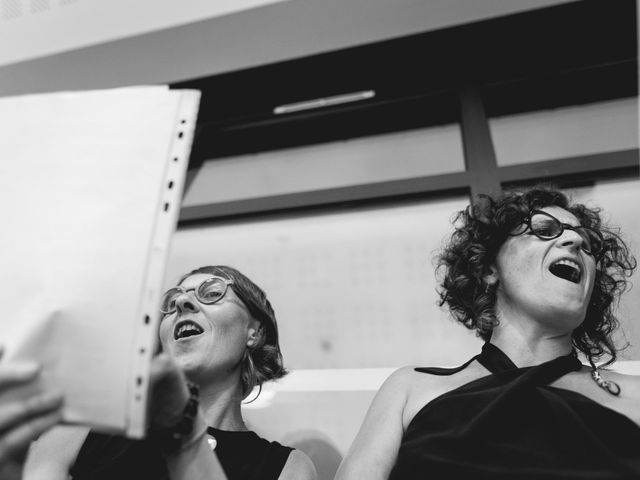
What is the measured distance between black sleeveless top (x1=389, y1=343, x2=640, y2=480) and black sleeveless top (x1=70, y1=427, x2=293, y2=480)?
1.09ft

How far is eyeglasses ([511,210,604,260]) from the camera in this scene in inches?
52.7

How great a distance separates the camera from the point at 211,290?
1.52m

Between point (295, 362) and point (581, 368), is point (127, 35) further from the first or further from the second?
point (581, 368)

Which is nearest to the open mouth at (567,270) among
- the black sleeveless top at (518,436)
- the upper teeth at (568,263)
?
the upper teeth at (568,263)

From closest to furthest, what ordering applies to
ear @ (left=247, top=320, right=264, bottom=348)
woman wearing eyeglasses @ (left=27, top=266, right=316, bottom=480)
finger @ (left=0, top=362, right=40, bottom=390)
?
finger @ (left=0, top=362, right=40, bottom=390) → woman wearing eyeglasses @ (left=27, top=266, right=316, bottom=480) → ear @ (left=247, top=320, right=264, bottom=348)

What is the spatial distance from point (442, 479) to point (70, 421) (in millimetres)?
647

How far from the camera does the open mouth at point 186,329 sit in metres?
1.46

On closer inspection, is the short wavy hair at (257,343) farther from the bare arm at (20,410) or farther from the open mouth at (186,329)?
the bare arm at (20,410)

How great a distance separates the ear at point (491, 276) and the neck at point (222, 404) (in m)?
0.73

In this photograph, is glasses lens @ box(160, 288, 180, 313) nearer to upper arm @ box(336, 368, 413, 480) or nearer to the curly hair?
upper arm @ box(336, 368, 413, 480)

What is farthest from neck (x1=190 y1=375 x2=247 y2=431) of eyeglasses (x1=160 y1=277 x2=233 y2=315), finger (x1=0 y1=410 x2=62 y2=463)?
finger (x1=0 y1=410 x2=62 y2=463)

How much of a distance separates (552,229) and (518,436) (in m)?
0.54

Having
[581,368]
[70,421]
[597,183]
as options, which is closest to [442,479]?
[581,368]

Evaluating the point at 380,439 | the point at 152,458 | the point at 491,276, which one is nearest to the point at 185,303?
Answer: the point at 152,458
